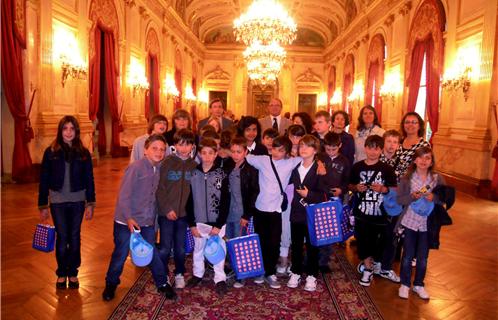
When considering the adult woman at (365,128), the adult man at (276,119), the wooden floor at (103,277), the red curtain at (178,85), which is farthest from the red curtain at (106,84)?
the adult woman at (365,128)

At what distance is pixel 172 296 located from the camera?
3.20 m

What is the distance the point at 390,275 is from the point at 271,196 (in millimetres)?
1417

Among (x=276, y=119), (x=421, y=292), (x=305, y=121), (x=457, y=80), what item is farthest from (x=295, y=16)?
(x=421, y=292)

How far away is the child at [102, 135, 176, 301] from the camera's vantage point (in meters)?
3.07

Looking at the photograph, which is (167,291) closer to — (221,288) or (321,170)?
(221,288)

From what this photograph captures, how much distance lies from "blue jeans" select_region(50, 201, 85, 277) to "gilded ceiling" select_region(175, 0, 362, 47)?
51.4 ft

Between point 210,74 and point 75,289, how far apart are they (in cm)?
2419

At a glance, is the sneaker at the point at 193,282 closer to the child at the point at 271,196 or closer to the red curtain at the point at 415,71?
the child at the point at 271,196

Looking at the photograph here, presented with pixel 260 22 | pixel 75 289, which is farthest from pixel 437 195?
pixel 260 22

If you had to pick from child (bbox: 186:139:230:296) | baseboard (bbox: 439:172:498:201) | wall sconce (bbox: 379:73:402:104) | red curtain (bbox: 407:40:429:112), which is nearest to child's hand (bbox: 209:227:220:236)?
child (bbox: 186:139:230:296)

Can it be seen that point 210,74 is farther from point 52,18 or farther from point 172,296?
point 172,296

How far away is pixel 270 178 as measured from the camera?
3.50m

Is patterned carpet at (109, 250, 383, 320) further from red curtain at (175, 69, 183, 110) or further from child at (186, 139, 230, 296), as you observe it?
red curtain at (175, 69, 183, 110)

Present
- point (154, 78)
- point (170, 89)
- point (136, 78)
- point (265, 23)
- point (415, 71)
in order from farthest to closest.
Answer: point (170, 89)
point (154, 78)
point (136, 78)
point (265, 23)
point (415, 71)
